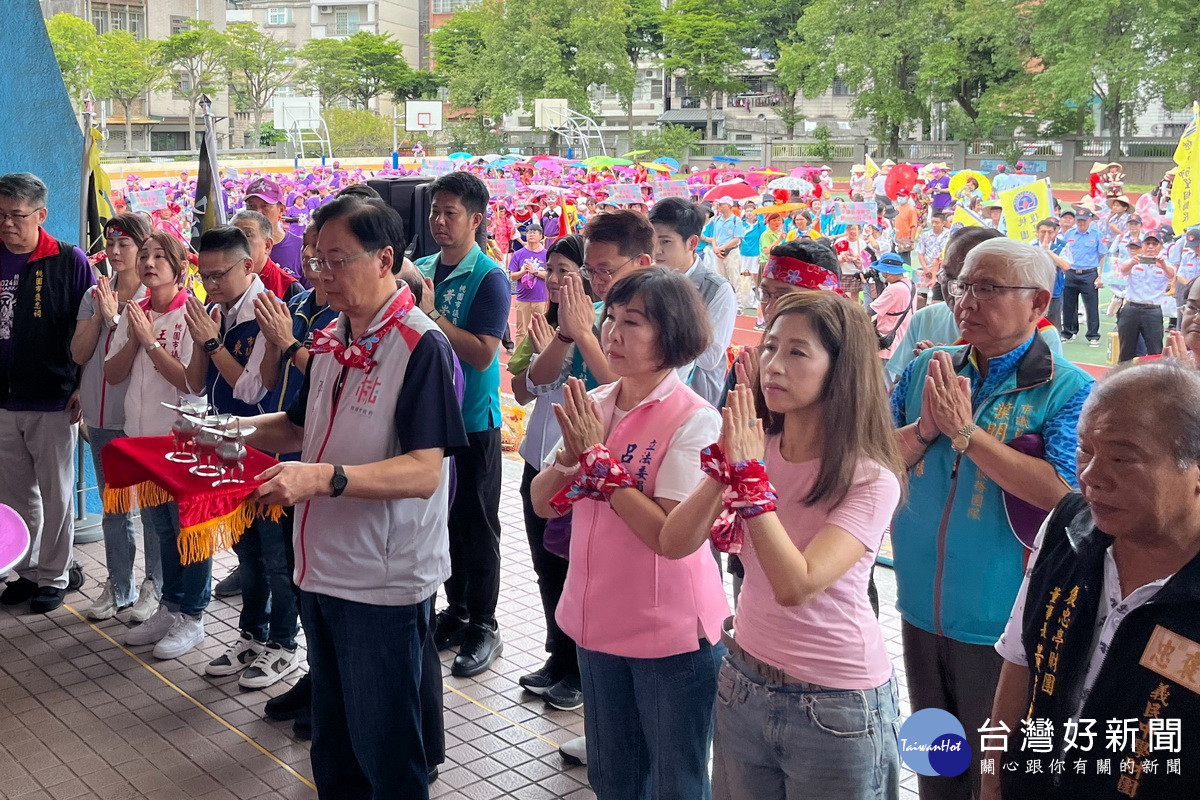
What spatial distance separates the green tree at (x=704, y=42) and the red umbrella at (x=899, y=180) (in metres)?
17.5

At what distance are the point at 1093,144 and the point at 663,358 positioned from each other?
30.5 meters

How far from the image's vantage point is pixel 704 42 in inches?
1438

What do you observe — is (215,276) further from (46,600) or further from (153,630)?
(46,600)

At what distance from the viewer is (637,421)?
2.50 meters

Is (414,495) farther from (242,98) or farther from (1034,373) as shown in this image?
(242,98)

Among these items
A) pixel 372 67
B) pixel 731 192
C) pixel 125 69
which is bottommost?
pixel 731 192

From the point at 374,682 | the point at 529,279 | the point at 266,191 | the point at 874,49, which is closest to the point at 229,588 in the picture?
the point at 266,191

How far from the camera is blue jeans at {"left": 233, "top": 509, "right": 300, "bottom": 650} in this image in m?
4.01

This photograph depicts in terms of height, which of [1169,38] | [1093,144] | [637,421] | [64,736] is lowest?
[64,736]

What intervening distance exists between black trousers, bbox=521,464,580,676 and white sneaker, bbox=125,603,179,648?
162 centimetres

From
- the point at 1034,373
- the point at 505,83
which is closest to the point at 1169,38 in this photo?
the point at 505,83

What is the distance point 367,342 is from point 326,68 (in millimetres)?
45831

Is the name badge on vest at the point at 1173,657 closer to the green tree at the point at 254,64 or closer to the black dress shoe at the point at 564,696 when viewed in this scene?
the black dress shoe at the point at 564,696

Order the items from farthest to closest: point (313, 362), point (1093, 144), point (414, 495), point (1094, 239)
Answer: point (1093, 144) → point (1094, 239) → point (313, 362) → point (414, 495)
